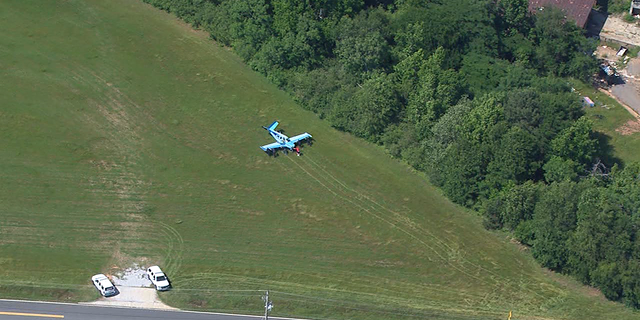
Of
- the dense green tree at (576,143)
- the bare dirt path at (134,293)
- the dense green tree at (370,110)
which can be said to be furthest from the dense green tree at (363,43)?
the bare dirt path at (134,293)

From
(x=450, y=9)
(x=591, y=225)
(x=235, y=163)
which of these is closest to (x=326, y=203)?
(x=235, y=163)

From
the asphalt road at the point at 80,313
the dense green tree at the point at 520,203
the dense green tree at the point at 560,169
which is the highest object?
the dense green tree at the point at 560,169

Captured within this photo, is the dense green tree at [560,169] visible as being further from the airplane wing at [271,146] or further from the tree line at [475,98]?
the airplane wing at [271,146]

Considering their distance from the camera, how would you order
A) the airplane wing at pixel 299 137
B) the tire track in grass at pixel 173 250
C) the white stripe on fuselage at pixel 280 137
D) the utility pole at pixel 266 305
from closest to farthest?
the utility pole at pixel 266 305, the tire track in grass at pixel 173 250, the white stripe on fuselage at pixel 280 137, the airplane wing at pixel 299 137

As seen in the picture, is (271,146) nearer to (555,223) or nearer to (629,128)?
(555,223)

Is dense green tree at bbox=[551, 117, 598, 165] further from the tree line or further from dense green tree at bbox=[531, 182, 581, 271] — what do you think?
dense green tree at bbox=[531, 182, 581, 271]

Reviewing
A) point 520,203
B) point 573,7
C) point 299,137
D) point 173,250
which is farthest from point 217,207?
point 573,7
